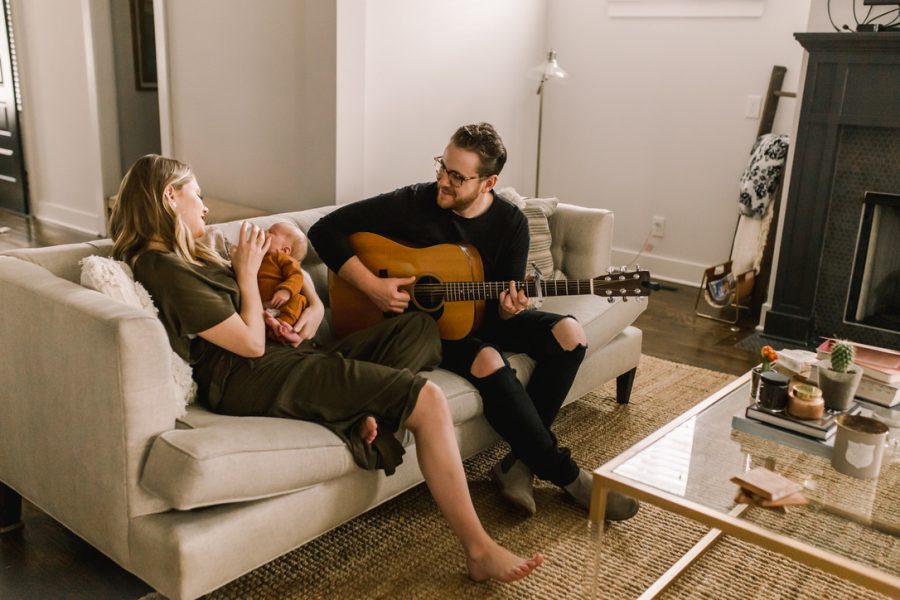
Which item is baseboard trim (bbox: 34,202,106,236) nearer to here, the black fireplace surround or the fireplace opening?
the black fireplace surround

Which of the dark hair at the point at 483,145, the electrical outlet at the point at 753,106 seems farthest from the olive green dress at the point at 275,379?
the electrical outlet at the point at 753,106

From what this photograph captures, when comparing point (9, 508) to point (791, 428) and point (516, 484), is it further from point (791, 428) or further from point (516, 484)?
point (791, 428)

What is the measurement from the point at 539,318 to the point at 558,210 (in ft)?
2.60

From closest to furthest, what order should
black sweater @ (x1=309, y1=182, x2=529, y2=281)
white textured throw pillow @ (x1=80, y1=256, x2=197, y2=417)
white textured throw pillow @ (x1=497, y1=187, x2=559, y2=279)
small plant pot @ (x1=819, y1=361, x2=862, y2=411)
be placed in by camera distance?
white textured throw pillow @ (x1=80, y1=256, x2=197, y2=417), small plant pot @ (x1=819, y1=361, x2=862, y2=411), black sweater @ (x1=309, y1=182, x2=529, y2=281), white textured throw pillow @ (x1=497, y1=187, x2=559, y2=279)

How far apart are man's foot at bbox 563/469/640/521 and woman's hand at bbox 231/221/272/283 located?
99 cm

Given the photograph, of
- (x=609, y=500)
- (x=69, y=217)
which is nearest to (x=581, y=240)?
(x=609, y=500)

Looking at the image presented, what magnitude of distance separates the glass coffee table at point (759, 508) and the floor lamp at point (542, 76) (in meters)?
2.69

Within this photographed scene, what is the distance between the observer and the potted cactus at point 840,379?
2014 mm

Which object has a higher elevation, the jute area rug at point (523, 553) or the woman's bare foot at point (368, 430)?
the woman's bare foot at point (368, 430)

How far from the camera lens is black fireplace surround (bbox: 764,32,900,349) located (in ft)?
11.2

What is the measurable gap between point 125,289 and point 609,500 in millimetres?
1270

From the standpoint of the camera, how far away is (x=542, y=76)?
180 inches

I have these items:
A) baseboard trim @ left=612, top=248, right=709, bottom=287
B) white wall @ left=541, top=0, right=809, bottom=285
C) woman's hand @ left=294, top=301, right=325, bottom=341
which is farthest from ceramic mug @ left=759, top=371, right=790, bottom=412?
baseboard trim @ left=612, top=248, right=709, bottom=287

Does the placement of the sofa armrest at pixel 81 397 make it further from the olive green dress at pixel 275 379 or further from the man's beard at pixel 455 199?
the man's beard at pixel 455 199
